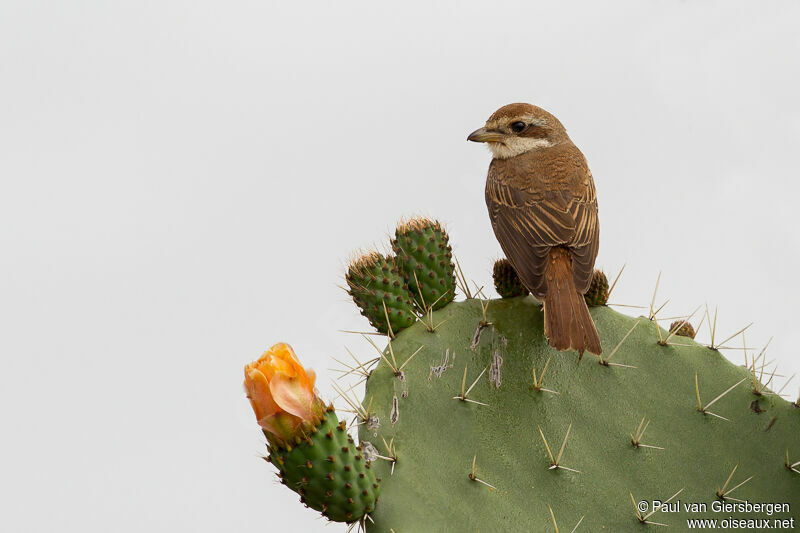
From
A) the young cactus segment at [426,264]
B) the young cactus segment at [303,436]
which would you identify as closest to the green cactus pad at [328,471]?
the young cactus segment at [303,436]

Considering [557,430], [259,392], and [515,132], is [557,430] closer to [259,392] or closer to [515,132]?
[259,392]

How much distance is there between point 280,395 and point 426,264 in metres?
0.91

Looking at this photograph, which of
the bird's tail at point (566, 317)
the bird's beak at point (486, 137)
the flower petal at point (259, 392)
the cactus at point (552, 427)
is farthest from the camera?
the bird's beak at point (486, 137)

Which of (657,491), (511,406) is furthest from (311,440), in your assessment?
(657,491)

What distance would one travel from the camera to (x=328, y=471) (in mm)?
2076

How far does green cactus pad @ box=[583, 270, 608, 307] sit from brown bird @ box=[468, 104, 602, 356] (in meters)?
0.05

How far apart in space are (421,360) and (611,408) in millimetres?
616

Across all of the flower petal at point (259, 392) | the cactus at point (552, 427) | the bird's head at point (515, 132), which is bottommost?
the cactus at point (552, 427)

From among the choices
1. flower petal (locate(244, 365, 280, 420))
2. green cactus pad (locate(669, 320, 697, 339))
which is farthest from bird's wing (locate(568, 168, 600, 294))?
flower petal (locate(244, 365, 280, 420))

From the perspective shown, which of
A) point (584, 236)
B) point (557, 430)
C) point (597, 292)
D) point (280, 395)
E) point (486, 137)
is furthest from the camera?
point (486, 137)

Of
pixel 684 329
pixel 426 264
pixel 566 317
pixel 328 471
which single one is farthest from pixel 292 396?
pixel 684 329

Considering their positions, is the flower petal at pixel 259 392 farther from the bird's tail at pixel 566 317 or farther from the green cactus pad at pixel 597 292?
the green cactus pad at pixel 597 292

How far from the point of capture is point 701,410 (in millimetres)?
2676

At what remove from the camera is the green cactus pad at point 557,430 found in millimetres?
2354
